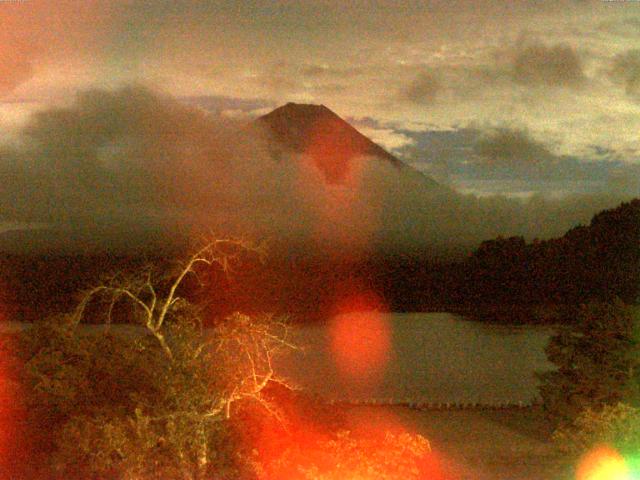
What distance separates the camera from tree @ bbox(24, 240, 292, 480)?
6.59 meters

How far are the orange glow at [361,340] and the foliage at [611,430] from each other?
5312mm

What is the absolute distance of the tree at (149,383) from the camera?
6.59m

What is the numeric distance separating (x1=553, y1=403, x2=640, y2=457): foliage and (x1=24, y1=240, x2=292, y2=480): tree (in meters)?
3.18

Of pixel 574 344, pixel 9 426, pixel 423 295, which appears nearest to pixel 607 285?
pixel 423 295

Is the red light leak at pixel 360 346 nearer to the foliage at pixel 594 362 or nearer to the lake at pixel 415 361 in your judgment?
the lake at pixel 415 361

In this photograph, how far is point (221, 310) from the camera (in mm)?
14336

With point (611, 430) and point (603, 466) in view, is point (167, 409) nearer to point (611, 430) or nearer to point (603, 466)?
point (603, 466)

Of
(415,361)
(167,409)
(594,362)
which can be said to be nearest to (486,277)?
(415,361)

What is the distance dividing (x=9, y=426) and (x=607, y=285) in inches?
682

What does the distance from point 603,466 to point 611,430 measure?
44 centimetres

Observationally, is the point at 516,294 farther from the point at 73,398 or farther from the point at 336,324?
the point at 73,398

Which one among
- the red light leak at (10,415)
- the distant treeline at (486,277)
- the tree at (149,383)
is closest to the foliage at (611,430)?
the tree at (149,383)

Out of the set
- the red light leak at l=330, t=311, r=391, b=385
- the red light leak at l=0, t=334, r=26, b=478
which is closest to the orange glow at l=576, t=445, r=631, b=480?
the red light leak at l=330, t=311, r=391, b=385

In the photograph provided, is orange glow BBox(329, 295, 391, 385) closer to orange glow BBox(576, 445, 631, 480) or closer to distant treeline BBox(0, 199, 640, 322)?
distant treeline BBox(0, 199, 640, 322)
